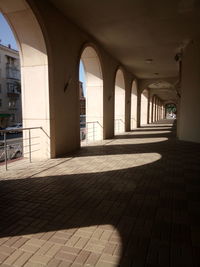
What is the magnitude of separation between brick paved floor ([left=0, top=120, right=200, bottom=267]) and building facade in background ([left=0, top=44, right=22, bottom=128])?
81.7ft

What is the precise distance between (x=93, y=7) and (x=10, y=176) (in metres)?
4.06

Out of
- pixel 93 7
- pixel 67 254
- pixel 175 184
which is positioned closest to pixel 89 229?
pixel 67 254

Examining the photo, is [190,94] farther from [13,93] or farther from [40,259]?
[13,93]

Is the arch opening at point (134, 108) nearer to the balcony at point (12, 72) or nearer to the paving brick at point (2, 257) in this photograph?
the paving brick at point (2, 257)

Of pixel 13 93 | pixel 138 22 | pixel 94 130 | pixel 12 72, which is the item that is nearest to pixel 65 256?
pixel 138 22

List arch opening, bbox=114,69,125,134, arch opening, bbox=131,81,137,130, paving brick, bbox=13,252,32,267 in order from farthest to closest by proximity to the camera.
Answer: arch opening, bbox=131,81,137,130, arch opening, bbox=114,69,125,134, paving brick, bbox=13,252,32,267

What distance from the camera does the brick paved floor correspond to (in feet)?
5.76

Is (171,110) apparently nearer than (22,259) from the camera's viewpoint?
No

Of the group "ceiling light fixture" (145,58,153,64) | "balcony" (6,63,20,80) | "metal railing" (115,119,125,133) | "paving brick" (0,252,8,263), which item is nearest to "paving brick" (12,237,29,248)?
"paving brick" (0,252,8,263)

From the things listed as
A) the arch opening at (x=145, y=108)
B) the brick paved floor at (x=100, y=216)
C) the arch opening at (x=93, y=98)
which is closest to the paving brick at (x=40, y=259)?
the brick paved floor at (x=100, y=216)

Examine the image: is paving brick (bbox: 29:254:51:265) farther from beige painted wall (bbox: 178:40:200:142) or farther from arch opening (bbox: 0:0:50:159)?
beige painted wall (bbox: 178:40:200:142)

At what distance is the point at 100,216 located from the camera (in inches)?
94.0

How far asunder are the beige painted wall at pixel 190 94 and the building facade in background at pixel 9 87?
22.8m

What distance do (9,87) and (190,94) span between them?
25.4m
